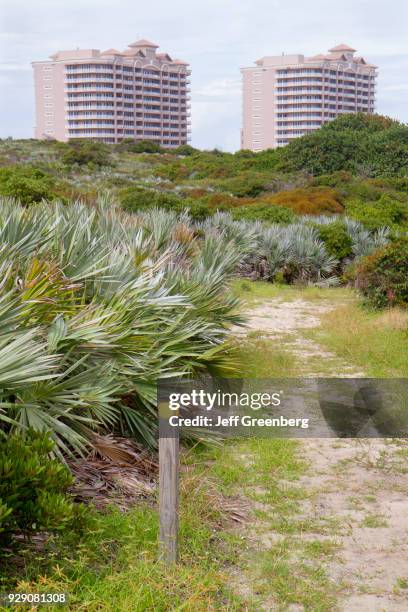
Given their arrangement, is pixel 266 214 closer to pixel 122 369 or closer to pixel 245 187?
pixel 245 187

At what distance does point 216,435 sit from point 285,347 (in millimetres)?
4438

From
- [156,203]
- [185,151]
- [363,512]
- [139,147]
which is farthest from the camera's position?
[185,151]

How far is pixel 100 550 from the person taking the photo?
14.4 ft

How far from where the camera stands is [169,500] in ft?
14.2

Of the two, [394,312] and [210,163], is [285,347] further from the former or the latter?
[210,163]

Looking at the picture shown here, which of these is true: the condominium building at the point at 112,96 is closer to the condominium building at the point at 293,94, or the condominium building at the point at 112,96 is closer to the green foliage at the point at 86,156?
the condominium building at the point at 293,94

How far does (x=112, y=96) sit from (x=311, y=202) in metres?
96.1

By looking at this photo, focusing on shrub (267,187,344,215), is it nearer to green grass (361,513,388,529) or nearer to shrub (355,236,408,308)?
shrub (355,236,408,308)

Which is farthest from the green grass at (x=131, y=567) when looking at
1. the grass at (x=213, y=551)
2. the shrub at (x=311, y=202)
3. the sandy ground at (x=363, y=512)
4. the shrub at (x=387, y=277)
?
the shrub at (x=311, y=202)

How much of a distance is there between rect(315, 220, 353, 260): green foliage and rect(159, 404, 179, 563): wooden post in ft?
51.8

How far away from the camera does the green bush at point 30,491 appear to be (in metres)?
3.94

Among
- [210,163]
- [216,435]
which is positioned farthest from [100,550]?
[210,163]

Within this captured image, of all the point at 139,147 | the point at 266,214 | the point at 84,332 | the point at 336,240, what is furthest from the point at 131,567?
the point at 139,147

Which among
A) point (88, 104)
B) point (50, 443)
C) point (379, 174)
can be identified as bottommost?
point (50, 443)
